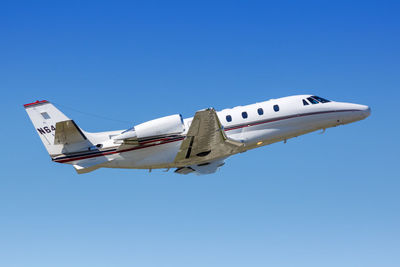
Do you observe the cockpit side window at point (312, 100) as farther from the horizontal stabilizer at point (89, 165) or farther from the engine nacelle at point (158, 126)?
the horizontal stabilizer at point (89, 165)

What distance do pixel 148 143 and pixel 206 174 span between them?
4.48m

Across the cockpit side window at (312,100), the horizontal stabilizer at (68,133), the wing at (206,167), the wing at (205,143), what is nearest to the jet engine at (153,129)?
the wing at (205,143)

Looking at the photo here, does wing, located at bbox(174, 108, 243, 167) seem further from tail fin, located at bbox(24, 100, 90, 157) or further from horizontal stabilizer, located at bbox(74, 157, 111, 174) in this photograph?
tail fin, located at bbox(24, 100, 90, 157)

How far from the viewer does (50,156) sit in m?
26.4

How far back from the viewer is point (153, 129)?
25688 mm

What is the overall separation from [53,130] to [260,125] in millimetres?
10736

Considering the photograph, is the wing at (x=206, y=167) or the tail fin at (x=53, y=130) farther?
the wing at (x=206, y=167)

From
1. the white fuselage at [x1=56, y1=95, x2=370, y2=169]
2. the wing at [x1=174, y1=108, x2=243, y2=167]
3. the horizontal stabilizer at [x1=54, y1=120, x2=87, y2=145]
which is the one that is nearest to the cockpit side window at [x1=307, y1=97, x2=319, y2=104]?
the white fuselage at [x1=56, y1=95, x2=370, y2=169]

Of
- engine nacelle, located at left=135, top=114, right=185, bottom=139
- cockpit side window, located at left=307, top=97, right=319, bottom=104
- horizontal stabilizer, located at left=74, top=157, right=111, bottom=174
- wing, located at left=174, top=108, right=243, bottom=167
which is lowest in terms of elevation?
horizontal stabilizer, located at left=74, top=157, right=111, bottom=174

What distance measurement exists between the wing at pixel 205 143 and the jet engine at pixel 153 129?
2.93 feet

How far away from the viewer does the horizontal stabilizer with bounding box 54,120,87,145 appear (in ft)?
84.2

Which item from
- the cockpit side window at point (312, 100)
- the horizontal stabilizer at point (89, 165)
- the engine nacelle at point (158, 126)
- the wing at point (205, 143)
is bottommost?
the horizontal stabilizer at point (89, 165)

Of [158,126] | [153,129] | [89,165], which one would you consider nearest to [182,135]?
[158,126]

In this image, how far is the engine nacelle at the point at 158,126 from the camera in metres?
25.7
